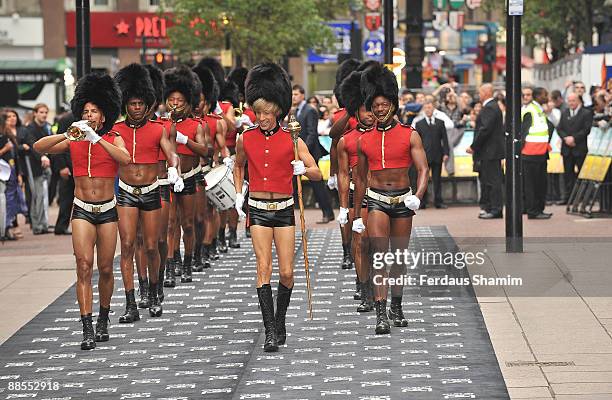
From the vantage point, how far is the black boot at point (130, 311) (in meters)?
12.5

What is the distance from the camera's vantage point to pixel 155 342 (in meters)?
11.4

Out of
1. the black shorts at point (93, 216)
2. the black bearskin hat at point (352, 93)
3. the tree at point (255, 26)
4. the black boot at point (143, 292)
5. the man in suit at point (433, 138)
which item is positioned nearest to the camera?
the black shorts at point (93, 216)

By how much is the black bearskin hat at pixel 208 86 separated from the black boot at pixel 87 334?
603cm

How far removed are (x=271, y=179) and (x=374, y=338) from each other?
1.42 metres

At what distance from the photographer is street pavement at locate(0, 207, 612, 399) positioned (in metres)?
9.43

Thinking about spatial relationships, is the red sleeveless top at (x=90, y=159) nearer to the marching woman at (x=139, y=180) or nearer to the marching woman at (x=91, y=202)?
the marching woman at (x=91, y=202)

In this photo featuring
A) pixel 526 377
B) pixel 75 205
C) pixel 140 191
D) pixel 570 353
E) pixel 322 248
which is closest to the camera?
pixel 526 377

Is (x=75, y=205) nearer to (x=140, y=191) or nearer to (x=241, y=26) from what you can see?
(x=140, y=191)

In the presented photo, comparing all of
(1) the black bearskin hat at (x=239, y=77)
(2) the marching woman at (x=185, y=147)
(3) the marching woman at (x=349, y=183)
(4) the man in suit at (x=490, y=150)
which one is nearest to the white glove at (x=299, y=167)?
(3) the marching woman at (x=349, y=183)

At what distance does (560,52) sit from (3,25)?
21.8m

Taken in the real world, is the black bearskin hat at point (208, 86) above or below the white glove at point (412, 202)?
above

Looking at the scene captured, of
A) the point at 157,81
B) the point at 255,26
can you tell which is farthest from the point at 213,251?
the point at 255,26

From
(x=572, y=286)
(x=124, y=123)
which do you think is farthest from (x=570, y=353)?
(x=124, y=123)

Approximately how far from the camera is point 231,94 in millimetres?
20125
